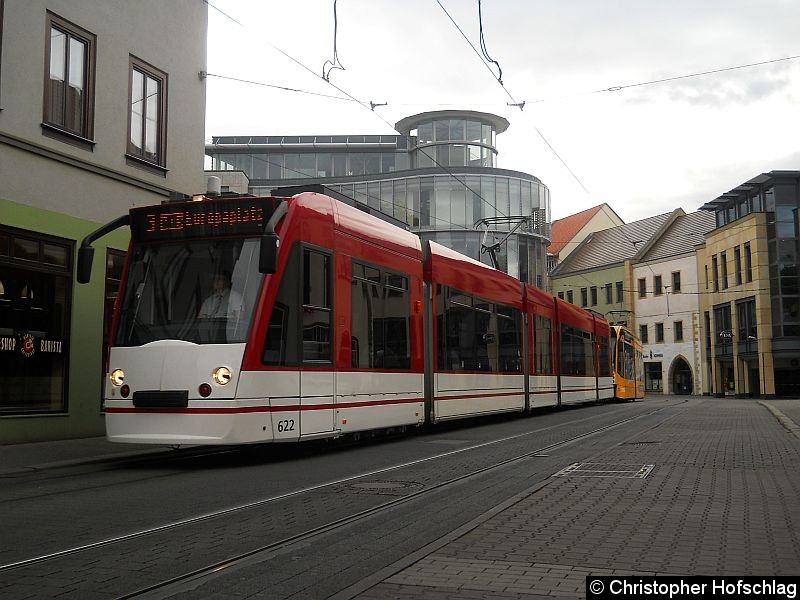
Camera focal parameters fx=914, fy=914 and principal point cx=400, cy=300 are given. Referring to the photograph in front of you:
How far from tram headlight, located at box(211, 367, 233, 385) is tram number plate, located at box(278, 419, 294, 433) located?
103cm

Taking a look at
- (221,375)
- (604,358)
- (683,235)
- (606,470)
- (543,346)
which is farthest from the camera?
(683,235)

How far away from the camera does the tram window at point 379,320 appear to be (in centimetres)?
1348

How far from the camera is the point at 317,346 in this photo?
1227 cm

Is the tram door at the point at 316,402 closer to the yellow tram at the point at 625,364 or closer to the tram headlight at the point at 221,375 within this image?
the tram headlight at the point at 221,375

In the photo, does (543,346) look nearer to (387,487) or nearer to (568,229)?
(387,487)

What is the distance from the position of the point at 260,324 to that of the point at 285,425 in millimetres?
1416

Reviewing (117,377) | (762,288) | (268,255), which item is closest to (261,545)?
(268,255)

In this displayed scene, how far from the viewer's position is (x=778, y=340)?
5481cm

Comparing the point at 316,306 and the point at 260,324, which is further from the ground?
the point at 316,306

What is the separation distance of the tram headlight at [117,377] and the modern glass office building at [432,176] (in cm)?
4231

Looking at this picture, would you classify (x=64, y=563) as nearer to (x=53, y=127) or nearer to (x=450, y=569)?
(x=450, y=569)

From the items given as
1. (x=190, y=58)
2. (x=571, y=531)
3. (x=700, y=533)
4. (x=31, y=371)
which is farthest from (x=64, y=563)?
(x=190, y=58)

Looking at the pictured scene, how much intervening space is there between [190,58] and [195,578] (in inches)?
649

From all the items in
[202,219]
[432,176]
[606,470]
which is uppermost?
[432,176]
